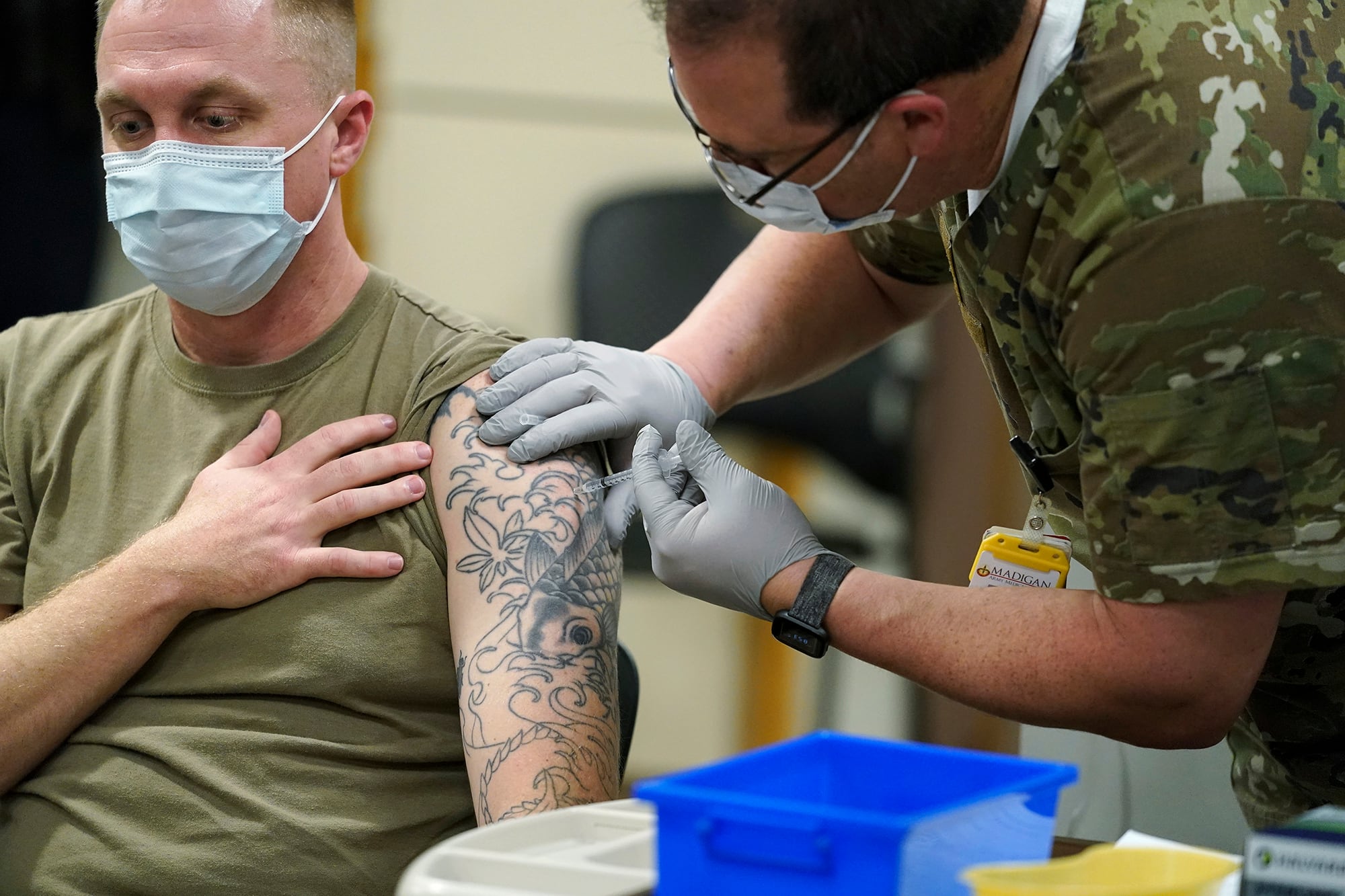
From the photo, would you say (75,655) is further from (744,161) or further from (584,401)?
(744,161)

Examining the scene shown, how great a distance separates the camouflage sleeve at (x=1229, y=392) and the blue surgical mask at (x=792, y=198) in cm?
26

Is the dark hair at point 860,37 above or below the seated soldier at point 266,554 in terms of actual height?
above

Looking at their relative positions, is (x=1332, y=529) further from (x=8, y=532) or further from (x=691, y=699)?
(x=691, y=699)

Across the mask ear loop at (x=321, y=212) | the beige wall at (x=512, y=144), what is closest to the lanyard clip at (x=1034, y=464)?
the mask ear loop at (x=321, y=212)

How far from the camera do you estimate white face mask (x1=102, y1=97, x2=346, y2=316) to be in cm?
170

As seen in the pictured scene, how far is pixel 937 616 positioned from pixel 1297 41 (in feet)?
2.19

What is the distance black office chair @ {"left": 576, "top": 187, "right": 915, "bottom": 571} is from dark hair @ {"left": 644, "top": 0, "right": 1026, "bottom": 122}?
220cm

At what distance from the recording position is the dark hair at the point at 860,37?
1.26m

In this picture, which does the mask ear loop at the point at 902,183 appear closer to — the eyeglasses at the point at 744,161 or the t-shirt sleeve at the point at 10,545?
the eyeglasses at the point at 744,161

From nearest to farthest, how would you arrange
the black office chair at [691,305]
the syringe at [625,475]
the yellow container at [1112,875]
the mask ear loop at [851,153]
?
the yellow container at [1112,875] < the mask ear loop at [851,153] < the syringe at [625,475] < the black office chair at [691,305]

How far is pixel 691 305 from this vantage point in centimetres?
355

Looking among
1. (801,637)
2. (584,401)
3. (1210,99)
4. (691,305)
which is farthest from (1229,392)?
(691,305)

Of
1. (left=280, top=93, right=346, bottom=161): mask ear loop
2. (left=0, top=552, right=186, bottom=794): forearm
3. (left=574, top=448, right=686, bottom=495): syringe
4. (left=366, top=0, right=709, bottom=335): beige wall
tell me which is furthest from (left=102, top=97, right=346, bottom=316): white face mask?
(left=366, top=0, right=709, bottom=335): beige wall

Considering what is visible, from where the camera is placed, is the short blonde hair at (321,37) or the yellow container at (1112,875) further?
the short blonde hair at (321,37)
